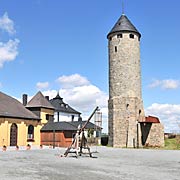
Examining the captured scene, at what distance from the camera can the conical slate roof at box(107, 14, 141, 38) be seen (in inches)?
1667

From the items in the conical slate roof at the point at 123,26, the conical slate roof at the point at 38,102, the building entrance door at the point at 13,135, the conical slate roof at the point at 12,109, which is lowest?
the building entrance door at the point at 13,135

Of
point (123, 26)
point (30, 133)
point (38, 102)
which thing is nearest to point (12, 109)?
point (30, 133)

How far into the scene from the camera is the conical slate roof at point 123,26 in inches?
1667

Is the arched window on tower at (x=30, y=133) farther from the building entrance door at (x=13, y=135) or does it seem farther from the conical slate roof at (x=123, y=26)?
the conical slate roof at (x=123, y=26)

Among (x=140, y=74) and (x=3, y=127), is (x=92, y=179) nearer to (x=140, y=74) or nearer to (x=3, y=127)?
(x=3, y=127)

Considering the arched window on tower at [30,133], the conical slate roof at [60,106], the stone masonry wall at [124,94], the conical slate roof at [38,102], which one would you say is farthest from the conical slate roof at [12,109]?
the conical slate roof at [60,106]

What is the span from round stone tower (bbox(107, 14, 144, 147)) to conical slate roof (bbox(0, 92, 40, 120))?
1102 cm

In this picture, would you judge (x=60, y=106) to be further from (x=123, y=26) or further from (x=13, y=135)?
(x=123, y=26)

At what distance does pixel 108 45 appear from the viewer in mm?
43375

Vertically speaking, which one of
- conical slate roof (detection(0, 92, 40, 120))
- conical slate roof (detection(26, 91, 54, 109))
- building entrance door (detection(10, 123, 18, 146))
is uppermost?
conical slate roof (detection(26, 91, 54, 109))

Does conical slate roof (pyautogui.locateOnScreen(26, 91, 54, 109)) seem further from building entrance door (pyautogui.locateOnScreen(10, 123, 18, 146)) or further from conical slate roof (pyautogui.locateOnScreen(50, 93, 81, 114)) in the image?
conical slate roof (pyautogui.locateOnScreen(50, 93, 81, 114))

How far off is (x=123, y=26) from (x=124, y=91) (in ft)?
29.0

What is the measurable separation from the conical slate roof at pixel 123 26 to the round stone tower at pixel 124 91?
10cm

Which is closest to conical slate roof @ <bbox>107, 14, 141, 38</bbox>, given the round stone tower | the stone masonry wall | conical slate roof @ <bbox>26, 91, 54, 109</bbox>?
the round stone tower
